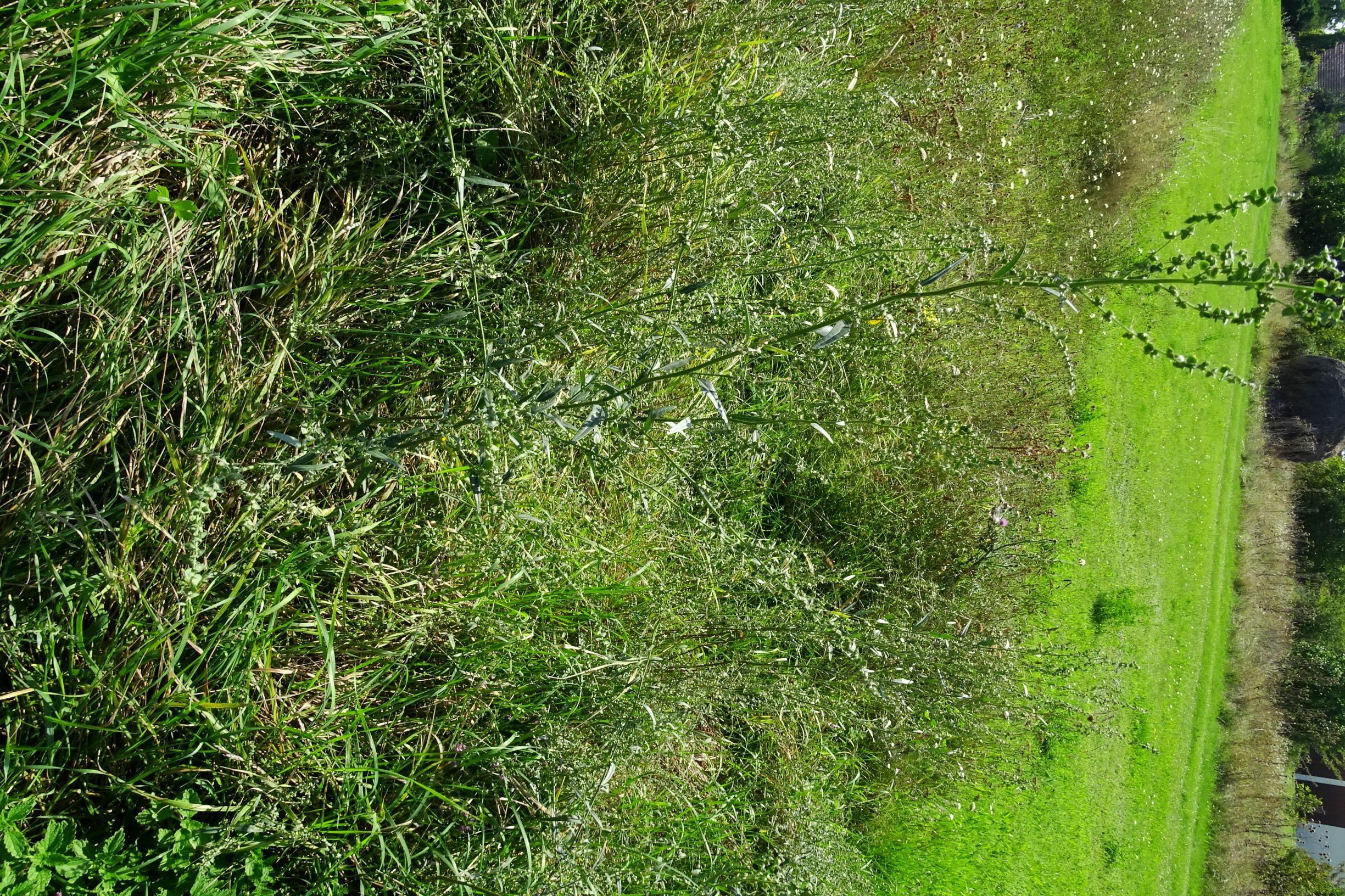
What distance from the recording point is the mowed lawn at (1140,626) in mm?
5352

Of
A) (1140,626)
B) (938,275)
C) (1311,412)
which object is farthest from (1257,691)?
(938,275)

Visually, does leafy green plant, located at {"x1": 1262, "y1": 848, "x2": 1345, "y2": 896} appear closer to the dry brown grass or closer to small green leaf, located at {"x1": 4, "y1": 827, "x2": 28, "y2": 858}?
the dry brown grass

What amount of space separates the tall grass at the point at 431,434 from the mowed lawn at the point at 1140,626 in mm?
→ 2499

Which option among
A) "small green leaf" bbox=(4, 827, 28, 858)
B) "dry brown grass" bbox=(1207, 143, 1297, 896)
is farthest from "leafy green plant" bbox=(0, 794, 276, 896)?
"dry brown grass" bbox=(1207, 143, 1297, 896)

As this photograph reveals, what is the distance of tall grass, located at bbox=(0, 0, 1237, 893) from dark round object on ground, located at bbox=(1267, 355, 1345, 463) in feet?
37.5

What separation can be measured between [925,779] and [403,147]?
12.8 feet

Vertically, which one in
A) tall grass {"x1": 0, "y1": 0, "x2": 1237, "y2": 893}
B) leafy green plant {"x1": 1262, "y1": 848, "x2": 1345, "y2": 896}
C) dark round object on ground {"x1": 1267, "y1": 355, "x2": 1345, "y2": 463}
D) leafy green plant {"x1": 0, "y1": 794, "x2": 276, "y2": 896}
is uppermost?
dark round object on ground {"x1": 1267, "y1": 355, "x2": 1345, "y2": 463}

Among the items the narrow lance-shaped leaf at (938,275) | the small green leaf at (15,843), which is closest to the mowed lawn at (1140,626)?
the narrow lance-shaped leaf at (938,275)

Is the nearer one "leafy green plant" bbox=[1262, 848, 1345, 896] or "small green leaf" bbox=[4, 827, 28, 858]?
"small green leaf" bbox=[4, 827, 28, 858]

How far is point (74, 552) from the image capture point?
1666mm

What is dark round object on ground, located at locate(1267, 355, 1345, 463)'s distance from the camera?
11594mm

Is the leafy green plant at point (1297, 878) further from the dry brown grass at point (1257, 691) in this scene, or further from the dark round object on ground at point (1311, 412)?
the dark round object on ground at point (1311, 412)

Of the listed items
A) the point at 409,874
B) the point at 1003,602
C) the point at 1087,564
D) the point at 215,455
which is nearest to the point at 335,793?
→ the point at 409,874

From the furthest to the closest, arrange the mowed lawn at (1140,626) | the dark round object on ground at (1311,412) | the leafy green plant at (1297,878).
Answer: the dark round object on ground at (1311,412) → the leafy green plant at (1297,878) → the mowed lawn at (1140,626)
